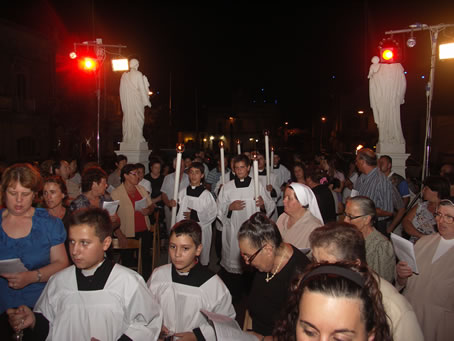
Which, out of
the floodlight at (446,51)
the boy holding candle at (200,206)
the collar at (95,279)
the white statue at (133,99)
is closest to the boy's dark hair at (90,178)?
the boy holding candle at (200,206)

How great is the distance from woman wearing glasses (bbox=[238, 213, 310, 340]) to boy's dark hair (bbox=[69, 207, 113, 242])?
1.07m

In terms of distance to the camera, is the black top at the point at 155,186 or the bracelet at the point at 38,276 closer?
the bracelet at the point at 38,276

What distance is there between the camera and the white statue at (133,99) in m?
9.91

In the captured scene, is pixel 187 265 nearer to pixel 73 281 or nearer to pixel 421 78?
pixel 73 281

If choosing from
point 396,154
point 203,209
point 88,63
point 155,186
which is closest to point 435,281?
point 203,209

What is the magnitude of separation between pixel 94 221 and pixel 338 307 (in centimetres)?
197

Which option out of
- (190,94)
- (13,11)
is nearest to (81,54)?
(13,11)

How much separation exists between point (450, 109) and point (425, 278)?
25.5 meters

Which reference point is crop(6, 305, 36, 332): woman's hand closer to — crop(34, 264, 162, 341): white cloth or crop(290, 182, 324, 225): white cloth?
crop(34, 264, 162, 341): white cloth

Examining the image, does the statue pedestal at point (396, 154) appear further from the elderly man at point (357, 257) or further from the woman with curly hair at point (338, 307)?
the woman with curly hair at point (338, 307)

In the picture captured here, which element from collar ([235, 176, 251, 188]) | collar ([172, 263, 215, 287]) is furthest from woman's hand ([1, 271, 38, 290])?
collar ([235, 176, 251, 188])

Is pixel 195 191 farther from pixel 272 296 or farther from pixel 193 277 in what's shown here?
pixel 272 296

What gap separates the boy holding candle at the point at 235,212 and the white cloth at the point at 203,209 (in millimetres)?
165

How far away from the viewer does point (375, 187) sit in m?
5.81
